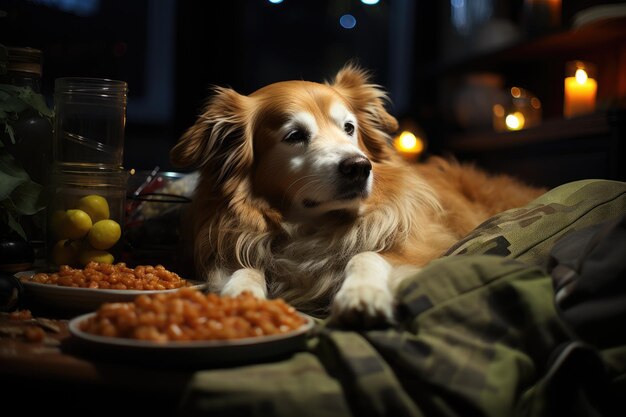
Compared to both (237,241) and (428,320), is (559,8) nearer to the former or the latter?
(237,241)

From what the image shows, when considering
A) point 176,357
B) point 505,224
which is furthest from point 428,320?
point 505,224

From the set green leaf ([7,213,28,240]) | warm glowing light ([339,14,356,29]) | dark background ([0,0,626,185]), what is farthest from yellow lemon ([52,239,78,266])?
warm glowing light ([339,14,356,29])

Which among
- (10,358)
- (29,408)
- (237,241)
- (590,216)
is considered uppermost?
(590,216)

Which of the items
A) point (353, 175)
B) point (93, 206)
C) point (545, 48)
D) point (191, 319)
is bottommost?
point (191, 319)

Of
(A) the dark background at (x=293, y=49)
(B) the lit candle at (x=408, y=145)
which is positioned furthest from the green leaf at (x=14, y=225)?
(B) the lit candle at (x=408, y=145)

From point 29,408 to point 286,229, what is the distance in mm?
844

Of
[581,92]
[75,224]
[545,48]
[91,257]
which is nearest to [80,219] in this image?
[75,224]

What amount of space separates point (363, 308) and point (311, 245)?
596mm

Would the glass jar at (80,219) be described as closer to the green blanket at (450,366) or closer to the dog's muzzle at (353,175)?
the dog's muzzle at (353,175)

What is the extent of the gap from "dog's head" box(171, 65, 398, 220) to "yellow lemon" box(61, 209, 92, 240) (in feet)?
1.01

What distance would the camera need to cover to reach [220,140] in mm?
1939

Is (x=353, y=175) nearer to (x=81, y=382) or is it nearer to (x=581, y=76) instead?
(x=81, y=382)

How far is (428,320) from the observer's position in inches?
45.4

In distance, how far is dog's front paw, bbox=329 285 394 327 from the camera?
47.7 inches
